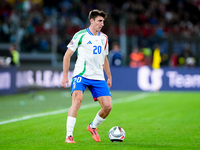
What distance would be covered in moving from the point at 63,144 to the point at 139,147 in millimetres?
1203

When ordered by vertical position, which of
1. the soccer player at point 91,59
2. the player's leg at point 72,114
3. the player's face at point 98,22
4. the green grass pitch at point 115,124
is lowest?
the green grass pitch at point 115,124

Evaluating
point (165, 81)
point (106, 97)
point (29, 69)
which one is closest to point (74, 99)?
point (106, 97)

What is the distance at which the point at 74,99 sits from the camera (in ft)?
21.1

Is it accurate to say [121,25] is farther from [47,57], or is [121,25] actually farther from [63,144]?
[63,144]

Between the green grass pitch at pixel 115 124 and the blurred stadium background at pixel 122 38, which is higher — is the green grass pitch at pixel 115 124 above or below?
below

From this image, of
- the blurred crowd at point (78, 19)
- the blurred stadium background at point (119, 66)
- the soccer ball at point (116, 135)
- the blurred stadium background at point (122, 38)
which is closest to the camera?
the soccer ball at point (116, 135)

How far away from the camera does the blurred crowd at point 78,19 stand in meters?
25.1

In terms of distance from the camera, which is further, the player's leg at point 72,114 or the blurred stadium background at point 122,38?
the blurred stadium background at point 122,38

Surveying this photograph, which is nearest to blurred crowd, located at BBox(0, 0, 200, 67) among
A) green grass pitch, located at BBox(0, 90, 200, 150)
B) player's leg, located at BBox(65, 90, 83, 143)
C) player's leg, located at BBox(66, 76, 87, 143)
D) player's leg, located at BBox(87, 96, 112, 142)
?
green grass pitch, located at BBox(0, 90, 200, 150)

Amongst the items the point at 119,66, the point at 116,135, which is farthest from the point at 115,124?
the point at 119,66

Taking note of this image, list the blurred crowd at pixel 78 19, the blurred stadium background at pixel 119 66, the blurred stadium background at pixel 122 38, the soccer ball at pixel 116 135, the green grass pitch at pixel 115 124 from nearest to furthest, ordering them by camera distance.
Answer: the green grass pitch at pixel 115 124 → the soccer ball at pixel 116 135 → the blurred stadium background at pixel 119 66 → the blurred stadium background at pixel 122 38 → the blurred crowd at pixel 78 19

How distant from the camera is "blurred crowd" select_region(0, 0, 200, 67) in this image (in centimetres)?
2506

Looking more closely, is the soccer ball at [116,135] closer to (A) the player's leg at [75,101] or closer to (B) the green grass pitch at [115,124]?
(B) the green grass pitch at [115,124]

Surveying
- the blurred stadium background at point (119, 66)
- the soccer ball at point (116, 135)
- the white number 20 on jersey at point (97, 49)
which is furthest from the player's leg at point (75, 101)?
the blurred stadium background at point (119, 66)
